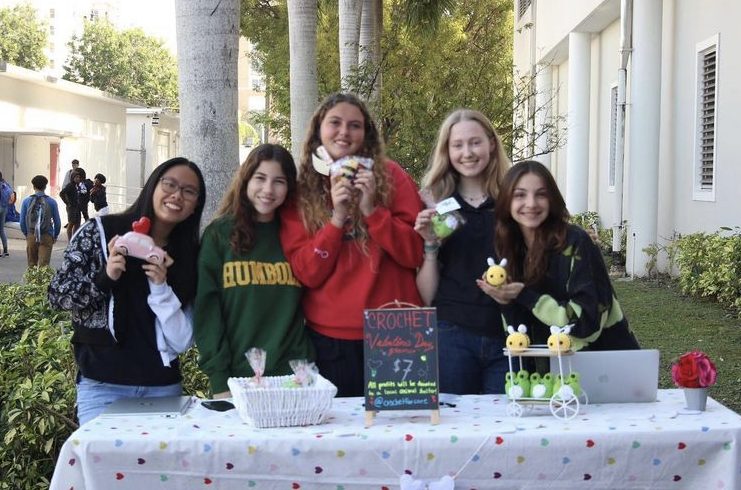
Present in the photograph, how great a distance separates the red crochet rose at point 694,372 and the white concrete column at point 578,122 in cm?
1837

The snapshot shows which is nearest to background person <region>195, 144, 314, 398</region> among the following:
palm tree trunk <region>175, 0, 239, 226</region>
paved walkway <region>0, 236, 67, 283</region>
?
palm tree trunk <region>175, 0, 239, 226</region>

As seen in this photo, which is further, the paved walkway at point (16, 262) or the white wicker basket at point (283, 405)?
the paved walkway at point (16, 262)

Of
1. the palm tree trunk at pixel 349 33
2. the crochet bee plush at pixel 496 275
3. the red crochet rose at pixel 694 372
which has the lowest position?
the red crochet rose at pixel 694 372

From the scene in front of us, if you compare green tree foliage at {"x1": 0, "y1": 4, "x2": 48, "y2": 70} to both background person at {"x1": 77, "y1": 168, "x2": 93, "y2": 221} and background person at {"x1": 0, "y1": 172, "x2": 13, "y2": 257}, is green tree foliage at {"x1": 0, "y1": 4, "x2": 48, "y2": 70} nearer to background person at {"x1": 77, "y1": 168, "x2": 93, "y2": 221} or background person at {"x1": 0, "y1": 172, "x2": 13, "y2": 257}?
background person at {"x1": 77, "y1": 168, "x2": 93, "y2": 221}

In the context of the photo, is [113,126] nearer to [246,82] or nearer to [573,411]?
[573,411]

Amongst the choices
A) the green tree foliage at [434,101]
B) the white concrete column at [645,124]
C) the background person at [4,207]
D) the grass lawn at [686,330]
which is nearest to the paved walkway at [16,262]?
the background person at [4,207]

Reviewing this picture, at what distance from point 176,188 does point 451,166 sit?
114 centimetres

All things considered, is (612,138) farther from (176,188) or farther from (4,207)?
(176,188)

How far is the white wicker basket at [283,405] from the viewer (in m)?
3.31

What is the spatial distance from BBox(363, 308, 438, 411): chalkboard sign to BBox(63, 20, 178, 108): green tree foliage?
6740 centimetres

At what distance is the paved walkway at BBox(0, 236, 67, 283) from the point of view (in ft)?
56.0

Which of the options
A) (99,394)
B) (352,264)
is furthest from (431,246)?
(99,394)

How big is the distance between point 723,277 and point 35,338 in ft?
25.7

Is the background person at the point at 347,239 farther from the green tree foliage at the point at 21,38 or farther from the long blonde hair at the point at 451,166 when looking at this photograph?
the green tree foliage at the point at 21,38
